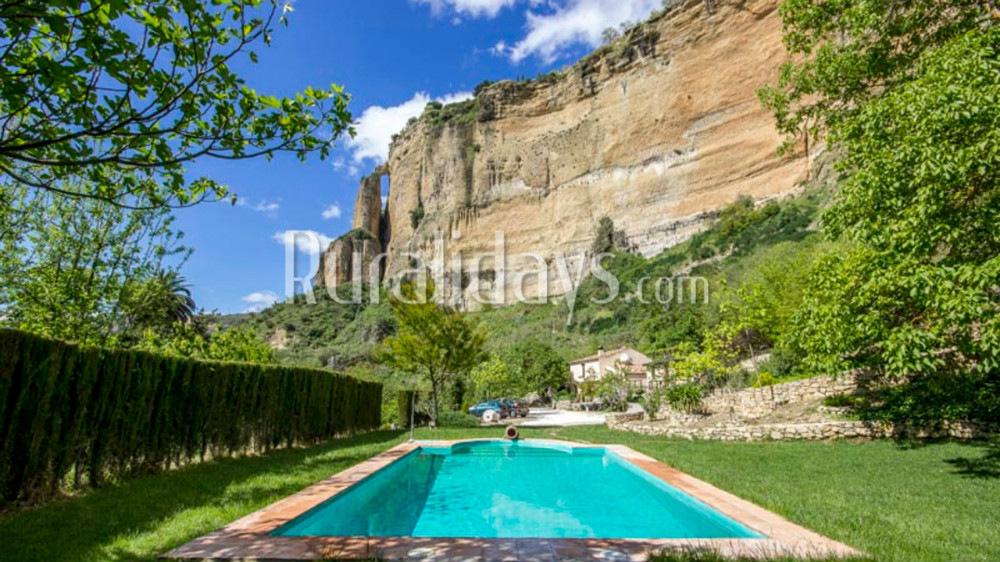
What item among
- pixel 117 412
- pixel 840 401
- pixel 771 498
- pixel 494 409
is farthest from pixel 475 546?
pixel 494 409

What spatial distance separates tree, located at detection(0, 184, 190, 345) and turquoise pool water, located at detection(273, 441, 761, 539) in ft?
16.5

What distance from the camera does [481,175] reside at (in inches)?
2466

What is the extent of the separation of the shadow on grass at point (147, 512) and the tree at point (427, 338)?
23.8 feet

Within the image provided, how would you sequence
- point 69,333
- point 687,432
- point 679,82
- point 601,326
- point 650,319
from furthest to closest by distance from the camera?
1. point 679,82
2. point 601,326
3. point 650,319
4. point 687,432
5. point 69,333

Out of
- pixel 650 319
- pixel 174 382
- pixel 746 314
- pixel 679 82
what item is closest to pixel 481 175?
pixel 679 82

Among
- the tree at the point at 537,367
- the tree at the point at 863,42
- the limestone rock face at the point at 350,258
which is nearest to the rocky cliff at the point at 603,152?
the limestone rock face at the point at 350,258

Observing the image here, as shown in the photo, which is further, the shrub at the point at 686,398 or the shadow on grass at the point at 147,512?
the shrub at the point at 686,398

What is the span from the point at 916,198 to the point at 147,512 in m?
7.69

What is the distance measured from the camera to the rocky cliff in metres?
44.6

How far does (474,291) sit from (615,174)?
20842mm

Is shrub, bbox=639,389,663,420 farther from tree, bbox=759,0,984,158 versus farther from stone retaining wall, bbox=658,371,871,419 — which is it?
tree, bbox=759,0,984,158

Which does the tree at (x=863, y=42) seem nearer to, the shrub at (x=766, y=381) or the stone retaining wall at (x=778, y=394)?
the stone retaining wall at (x=778, y=394)

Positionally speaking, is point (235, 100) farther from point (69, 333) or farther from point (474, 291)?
point (474, 291)

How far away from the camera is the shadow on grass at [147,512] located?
126 inches
